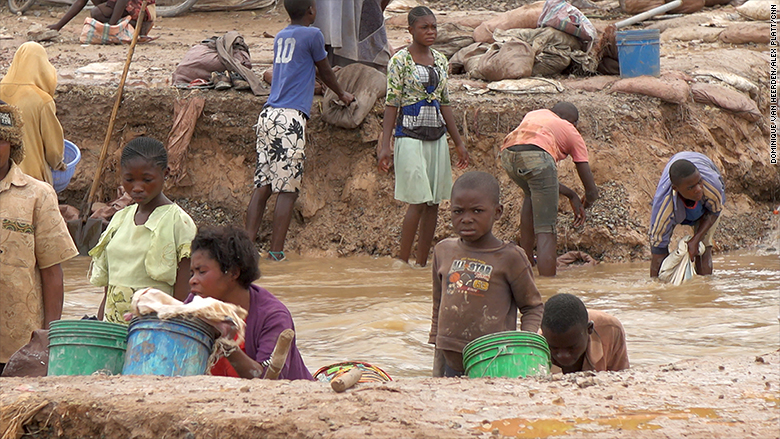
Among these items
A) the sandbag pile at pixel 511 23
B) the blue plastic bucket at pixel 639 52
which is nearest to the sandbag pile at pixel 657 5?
the sandbag pile at pixel 511 23

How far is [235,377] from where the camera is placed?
3270 mm

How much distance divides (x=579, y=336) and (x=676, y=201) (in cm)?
310

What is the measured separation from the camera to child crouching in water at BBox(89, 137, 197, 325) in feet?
12.0

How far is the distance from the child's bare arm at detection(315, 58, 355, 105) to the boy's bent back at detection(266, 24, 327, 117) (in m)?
0.06

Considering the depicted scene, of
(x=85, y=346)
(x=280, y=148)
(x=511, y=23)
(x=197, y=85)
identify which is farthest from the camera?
(x=511, y=23)

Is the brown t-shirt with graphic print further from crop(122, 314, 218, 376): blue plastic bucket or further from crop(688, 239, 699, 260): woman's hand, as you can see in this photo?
crop(688, 239, 699, 260): woman's hand

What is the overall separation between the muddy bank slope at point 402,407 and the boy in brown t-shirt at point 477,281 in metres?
0.59

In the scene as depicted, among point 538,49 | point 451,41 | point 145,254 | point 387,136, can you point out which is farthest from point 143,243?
point 451,41

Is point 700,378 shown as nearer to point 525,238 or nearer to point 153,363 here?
point 153,363

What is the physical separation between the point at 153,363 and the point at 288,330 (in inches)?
20.2

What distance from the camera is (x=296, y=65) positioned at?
7.14 meters

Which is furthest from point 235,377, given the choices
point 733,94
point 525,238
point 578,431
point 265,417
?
point 733,94

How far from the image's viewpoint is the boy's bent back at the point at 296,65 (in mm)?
7098

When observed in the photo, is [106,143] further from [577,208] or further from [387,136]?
[577,208]
